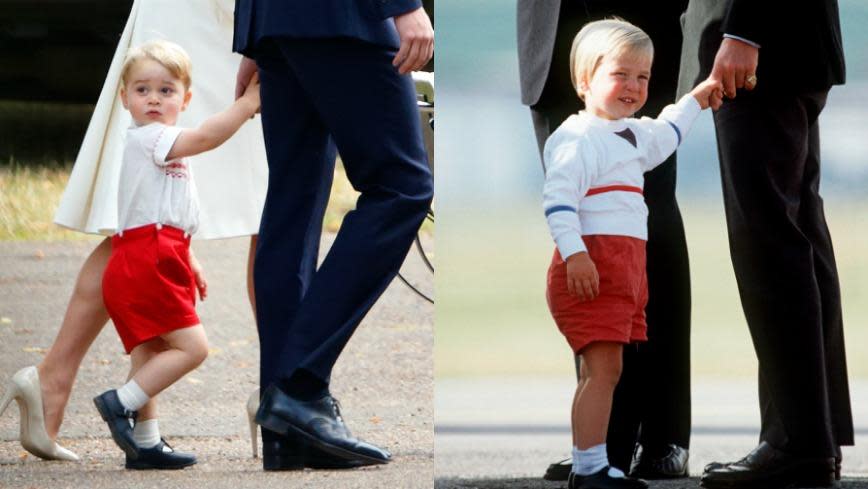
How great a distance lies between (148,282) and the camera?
10.7ft

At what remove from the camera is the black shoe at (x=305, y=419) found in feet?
9.77

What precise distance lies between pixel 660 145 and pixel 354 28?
1.92 ft

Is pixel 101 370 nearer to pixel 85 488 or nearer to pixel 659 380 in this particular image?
pixel 85 488

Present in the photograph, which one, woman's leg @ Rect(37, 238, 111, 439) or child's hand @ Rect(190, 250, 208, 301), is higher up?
child's hand @ Rect(190, 250, 208, 301)

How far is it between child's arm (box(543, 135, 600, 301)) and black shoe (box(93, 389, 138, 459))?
1.04 meters

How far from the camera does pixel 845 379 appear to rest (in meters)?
2.94

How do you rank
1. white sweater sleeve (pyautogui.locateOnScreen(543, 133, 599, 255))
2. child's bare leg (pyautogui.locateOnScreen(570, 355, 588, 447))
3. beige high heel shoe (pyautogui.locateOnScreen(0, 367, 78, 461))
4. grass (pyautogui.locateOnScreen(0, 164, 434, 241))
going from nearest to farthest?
white sweater sleeve (pyautogui.locateOnScreen(543, 133, 599, 255)) < child's bare leg (pyautogui.locateOnScreen(570, 355, 588, 447)) < beige high heel shoe (pyautogui.locateOnScreen(0, 367, 78, 461)) < grass (pyautogui.locateOnScreen(0, 164, 434, 241))

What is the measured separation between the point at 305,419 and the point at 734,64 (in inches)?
37.4

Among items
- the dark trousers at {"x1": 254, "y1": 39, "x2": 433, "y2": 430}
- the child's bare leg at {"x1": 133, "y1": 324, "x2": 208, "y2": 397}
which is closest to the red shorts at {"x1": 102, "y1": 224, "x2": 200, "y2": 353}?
the child's bare leg at {"x1": 133, "y1": 324, "x2": 208, "y2": 397}

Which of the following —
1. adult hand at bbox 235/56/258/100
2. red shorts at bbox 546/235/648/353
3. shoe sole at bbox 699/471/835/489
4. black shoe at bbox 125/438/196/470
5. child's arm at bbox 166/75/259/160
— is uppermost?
adult hand at bbox 235/56/258/100

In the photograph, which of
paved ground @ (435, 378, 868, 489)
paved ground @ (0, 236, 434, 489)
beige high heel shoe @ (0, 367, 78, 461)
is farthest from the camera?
beige high heel shoe @ (0, 367, 78, 461)

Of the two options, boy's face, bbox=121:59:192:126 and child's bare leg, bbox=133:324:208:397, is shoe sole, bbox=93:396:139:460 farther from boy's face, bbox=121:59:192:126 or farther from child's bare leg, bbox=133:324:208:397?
boy's face, bbox=121:59:192:126

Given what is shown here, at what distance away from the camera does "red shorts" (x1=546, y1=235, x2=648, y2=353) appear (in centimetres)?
266

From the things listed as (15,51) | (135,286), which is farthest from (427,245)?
(135,286)
